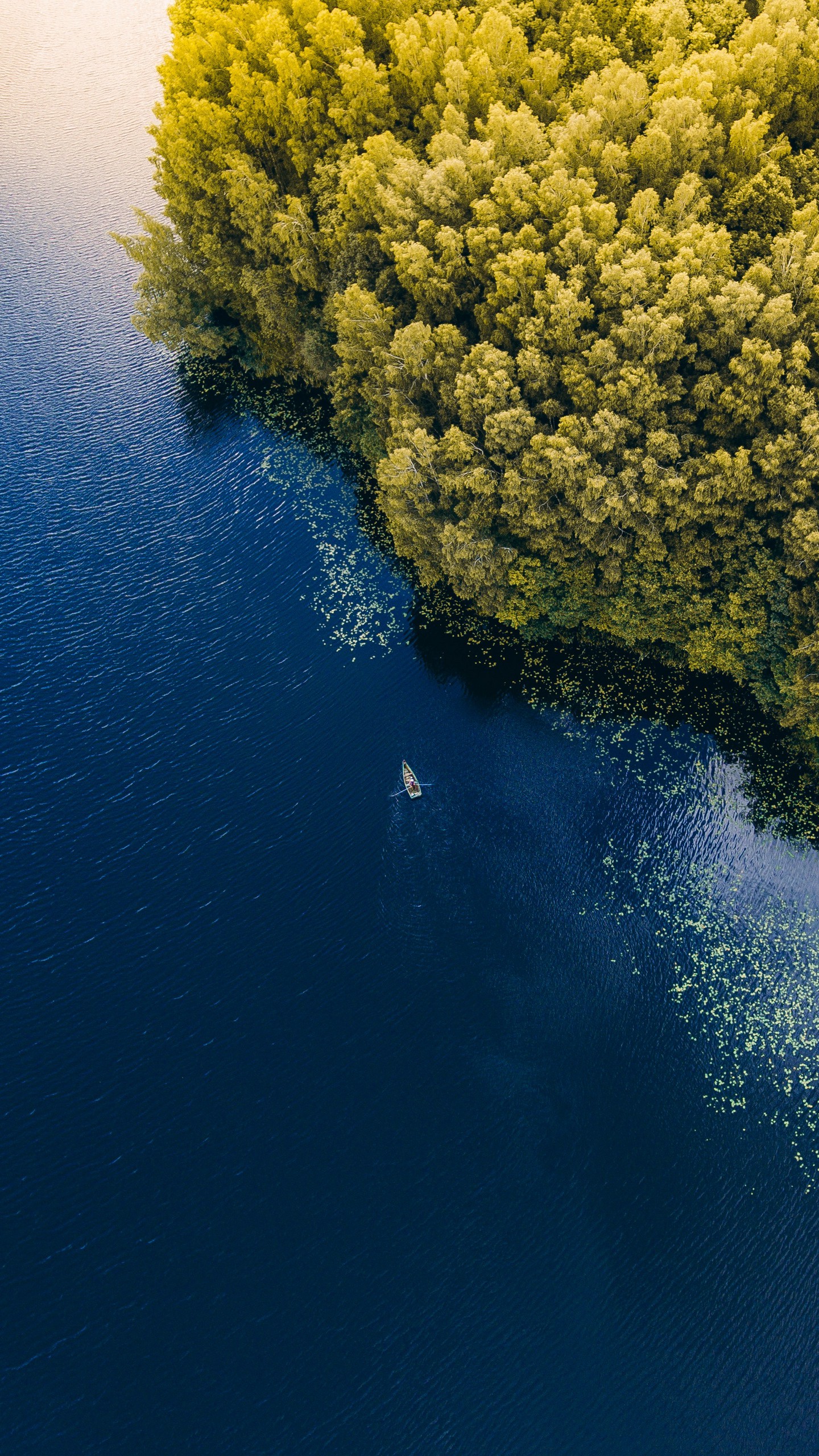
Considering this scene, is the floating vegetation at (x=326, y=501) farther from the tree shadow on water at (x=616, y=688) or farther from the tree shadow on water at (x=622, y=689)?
the tree shadow on water at (x=622, y=689)

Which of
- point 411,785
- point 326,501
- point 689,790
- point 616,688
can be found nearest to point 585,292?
point 616,688

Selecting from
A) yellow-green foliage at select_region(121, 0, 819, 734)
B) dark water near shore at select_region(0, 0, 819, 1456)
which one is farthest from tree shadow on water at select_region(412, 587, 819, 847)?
yellow-green foliage at select_region(121, 0, 819, 734)

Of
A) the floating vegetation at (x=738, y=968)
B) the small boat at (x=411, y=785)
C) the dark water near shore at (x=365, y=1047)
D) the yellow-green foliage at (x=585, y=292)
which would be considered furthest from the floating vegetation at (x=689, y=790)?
the small boat at (x=411, y=785)

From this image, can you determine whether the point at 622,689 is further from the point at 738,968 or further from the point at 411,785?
the point at 738,968

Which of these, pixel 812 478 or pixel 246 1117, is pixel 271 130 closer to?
pixel 812 478

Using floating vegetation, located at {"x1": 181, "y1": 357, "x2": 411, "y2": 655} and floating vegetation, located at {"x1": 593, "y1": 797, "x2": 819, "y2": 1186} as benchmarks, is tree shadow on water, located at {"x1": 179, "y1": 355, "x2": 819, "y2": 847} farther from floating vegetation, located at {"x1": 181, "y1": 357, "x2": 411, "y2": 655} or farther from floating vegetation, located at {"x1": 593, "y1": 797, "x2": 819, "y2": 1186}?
floating vegetation, located at {"x1": 593, "y1": 797, "x2": 819, "y2": 1186}

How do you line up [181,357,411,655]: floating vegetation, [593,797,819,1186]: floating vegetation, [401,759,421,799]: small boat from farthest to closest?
[181,357,411,655]: floating vegetation < [401,759,421,799]: small boat < [593,797,819,1186]: floating vegetation
